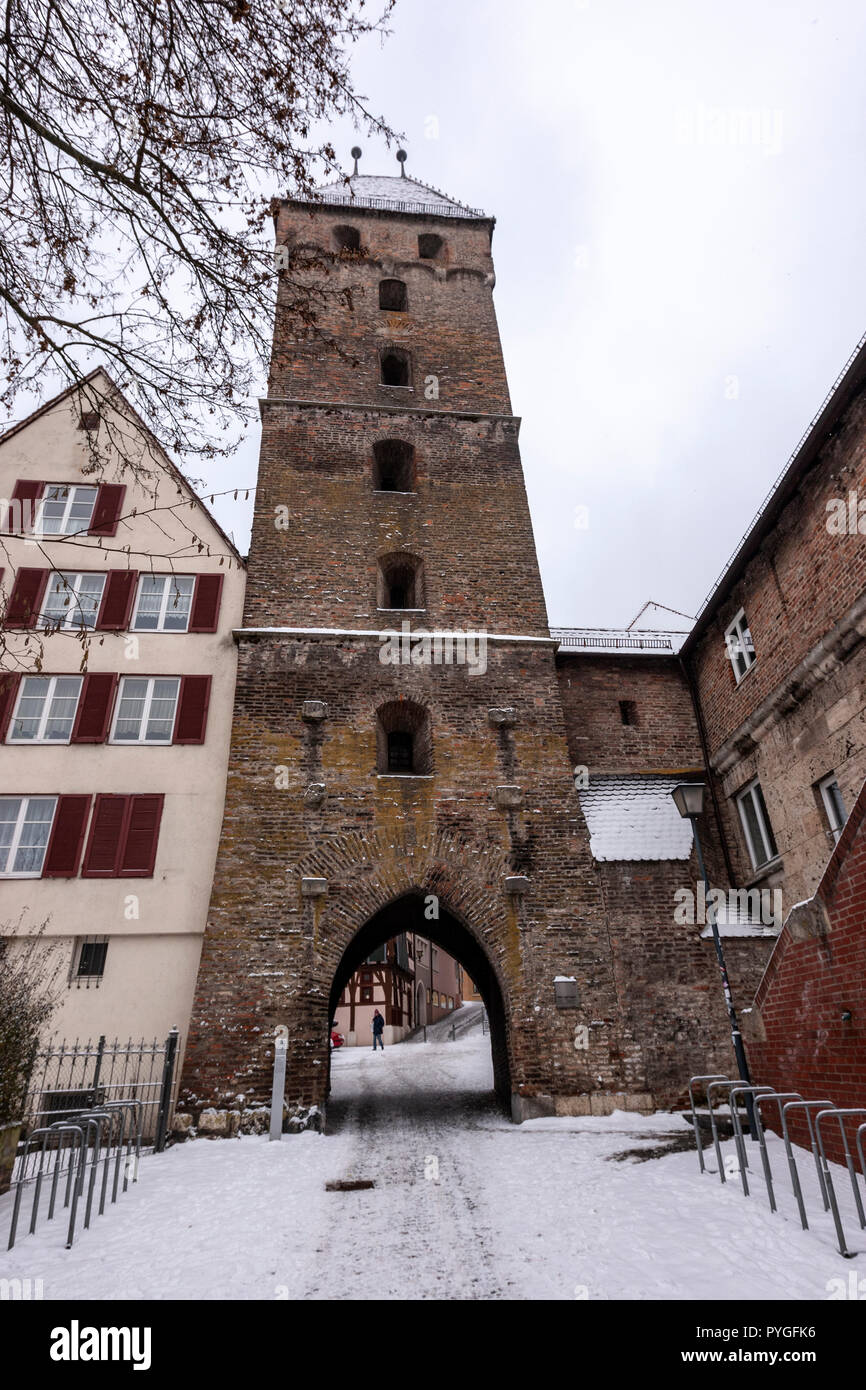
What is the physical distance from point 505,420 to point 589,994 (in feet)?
40.0

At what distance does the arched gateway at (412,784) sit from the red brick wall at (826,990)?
3.35m

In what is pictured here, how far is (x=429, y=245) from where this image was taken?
2059cm

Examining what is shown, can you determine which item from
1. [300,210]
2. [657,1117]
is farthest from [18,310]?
[300,210]

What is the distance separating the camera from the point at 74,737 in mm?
12523

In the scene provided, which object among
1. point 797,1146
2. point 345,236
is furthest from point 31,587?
point 797,1146

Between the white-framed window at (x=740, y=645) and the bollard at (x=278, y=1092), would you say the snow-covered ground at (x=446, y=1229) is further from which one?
the white-framed window at (x=740, y=645)

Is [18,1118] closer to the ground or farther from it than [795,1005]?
closer to the ground

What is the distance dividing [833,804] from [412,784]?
→ 638cm

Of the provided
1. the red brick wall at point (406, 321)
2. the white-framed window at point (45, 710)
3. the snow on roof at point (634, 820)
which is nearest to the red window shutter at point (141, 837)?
the white-framed window at point (45, 710)

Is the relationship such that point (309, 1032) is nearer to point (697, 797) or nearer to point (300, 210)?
point (697, 797)

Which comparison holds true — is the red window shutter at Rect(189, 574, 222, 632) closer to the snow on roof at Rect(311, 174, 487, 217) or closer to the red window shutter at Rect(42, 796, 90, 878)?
the red window shutter at Rect(42, 796, 90, 878)

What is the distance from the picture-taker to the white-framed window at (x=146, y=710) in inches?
504

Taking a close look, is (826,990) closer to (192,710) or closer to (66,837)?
(192,710)

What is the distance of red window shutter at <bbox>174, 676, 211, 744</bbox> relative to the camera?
12797 millimetres
